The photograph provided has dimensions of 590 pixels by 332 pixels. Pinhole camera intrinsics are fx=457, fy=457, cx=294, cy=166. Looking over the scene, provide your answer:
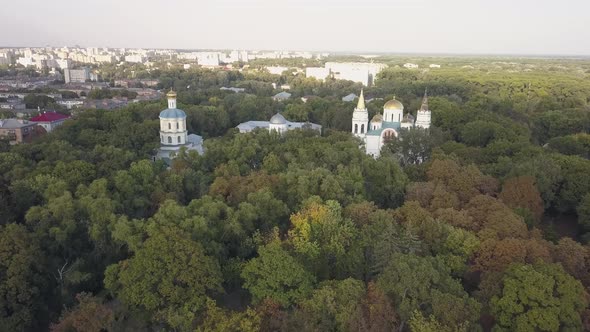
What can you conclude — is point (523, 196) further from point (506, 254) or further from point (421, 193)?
point (506, 254)

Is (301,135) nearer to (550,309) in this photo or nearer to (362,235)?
(362,235)

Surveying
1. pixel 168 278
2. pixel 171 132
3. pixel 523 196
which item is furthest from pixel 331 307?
pixel 171 132

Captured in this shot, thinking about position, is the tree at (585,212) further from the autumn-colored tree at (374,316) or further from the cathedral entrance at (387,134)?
the autumn-colored tree at (374,316)

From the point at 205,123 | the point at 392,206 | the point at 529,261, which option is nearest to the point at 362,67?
the point at 205,123

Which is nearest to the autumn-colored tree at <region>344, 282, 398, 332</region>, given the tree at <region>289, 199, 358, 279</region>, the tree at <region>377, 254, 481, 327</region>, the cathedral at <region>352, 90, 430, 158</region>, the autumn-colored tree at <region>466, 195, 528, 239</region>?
the tree at <region>377, 254, 481, 327</region>

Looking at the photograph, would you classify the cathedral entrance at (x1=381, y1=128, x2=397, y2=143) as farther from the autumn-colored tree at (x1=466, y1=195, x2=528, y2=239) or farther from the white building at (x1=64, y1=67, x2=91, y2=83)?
the white building at (x1=64, y1=67, x2=91, y2=83)

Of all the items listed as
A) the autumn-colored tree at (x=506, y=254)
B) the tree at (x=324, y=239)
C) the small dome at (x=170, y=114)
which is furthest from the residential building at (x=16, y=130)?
the autumn-colored tree at (x=506, y=254)
